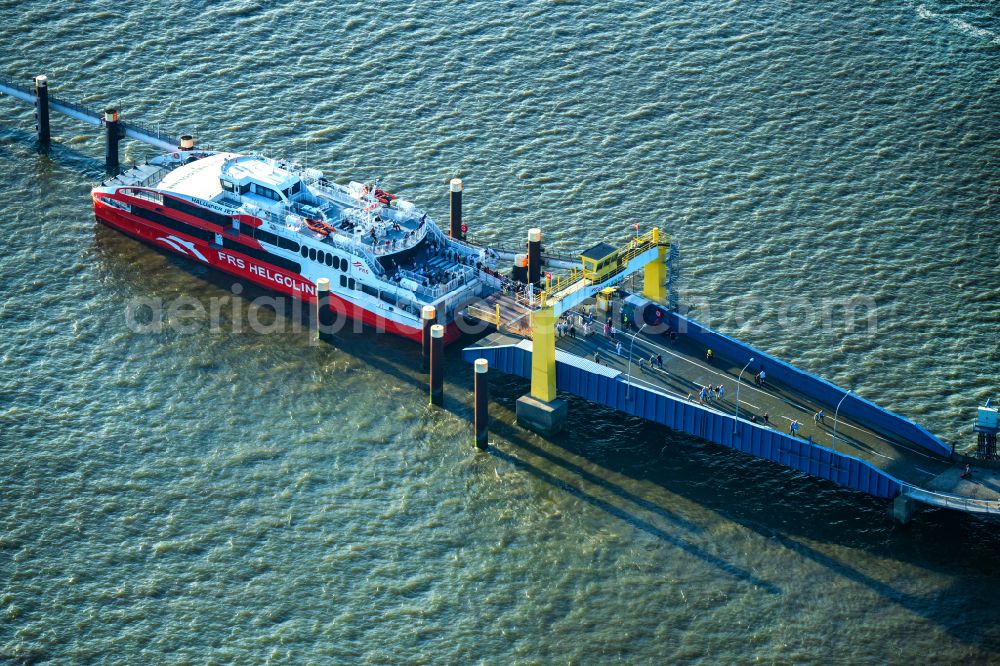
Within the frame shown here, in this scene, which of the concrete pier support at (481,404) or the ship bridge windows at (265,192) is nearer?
the concrete pier support at (481,404)

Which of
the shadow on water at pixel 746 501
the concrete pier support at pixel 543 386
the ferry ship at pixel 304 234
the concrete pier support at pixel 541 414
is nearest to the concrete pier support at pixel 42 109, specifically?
the ferry ship at pixel 304 234

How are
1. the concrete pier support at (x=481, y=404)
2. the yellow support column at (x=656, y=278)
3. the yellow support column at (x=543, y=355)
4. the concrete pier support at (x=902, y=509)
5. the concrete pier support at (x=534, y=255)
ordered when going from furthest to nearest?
1. the concrete pier support at (x=534, y=255)
2. the yellow support column at (x=656, y=278)
3. the yellow support column at (x=543, y=355)
4. the concrete pier support at (x=481, y=404)
5. the concrete pier support at (x=902, y=509)

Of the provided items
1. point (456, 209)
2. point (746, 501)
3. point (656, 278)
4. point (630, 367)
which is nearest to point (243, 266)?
point (456, 209)

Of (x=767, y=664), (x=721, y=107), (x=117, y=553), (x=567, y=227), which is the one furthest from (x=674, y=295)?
(x=117, y=553)

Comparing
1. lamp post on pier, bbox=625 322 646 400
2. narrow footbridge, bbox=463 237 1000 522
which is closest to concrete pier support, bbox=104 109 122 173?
narrow footbridge, bbox=463 237 1000 522

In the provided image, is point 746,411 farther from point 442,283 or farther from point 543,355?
point 442,283

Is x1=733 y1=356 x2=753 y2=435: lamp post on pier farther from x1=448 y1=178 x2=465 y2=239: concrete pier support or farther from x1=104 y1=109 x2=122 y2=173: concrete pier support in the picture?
x1=104 y1=109 x2=122 y2=173: concrete pier support

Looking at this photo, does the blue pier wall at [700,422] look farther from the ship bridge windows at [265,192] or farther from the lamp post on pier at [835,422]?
the ship bridge windows at [265,192]
